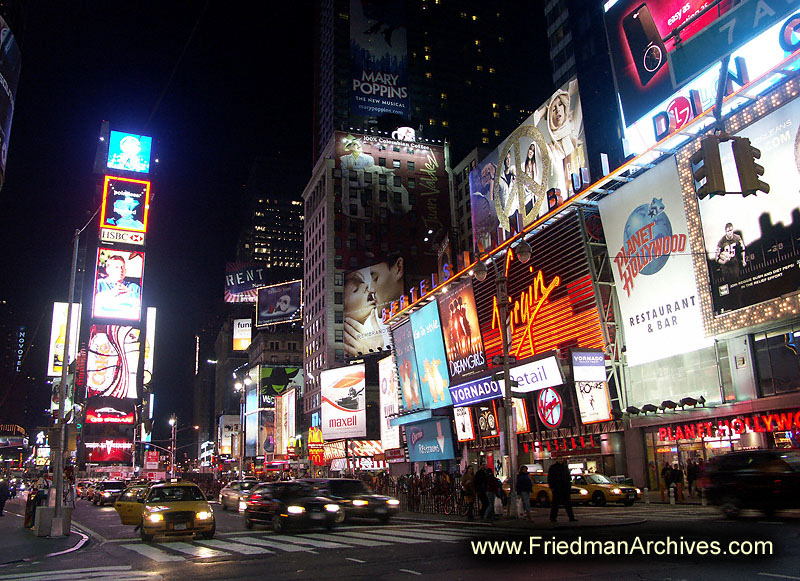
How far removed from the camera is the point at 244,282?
451ft

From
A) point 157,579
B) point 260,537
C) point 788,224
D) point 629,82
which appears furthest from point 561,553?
point 629,82

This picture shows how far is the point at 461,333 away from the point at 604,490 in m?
17.3

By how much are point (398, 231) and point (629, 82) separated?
7440 centimetres

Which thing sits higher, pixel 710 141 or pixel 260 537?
pixel 710 141

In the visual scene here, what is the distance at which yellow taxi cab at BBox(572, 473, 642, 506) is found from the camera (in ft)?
89.4

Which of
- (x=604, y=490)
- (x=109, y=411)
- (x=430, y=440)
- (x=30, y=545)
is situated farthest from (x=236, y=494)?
(x=109, y=411)

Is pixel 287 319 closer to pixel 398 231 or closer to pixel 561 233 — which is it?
pixel 398 231

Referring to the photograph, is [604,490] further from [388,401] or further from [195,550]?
[388,401]

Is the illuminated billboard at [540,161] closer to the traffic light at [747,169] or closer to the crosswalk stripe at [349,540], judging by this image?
the crosswalk stripe at [349,540]

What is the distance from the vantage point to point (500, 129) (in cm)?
14888

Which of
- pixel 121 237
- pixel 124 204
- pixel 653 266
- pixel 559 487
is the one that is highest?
pixel 124 204

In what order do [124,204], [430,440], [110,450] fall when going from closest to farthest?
[430,440] < [124,204] < [110,450]

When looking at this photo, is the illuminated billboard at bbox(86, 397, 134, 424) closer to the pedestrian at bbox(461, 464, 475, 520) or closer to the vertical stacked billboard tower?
the vertical stacked billboard tower

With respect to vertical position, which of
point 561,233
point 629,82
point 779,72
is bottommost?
point 561,233
